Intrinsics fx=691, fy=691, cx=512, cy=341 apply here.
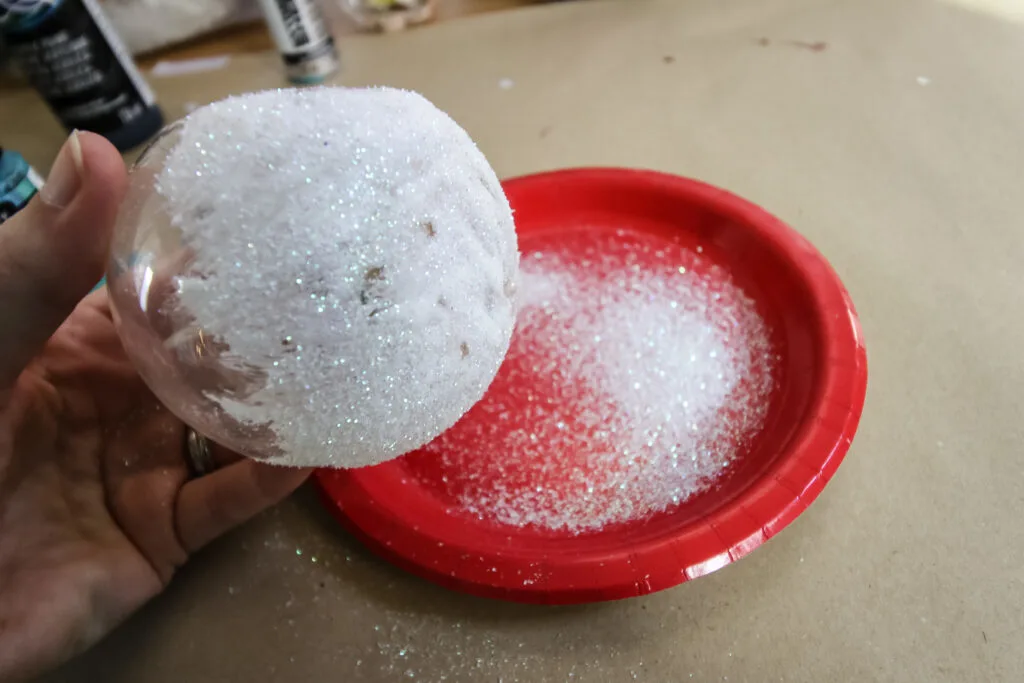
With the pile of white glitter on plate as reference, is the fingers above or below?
above

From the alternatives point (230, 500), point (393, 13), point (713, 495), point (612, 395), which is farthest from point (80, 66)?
point (713, 495)

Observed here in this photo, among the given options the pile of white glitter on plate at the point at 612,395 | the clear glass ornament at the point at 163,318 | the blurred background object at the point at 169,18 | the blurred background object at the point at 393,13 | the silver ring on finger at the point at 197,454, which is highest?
the clear glass ornament at the point at 163,318

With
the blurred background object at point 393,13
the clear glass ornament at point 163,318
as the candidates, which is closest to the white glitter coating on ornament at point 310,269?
the clear glass ornament at point 163,318

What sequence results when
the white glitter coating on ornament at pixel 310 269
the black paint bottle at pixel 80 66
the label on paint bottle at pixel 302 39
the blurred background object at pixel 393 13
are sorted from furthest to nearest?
the blurred background object at pixel 393 13, the label on paint bottle at pixel 302 39, the black paint bottle at pixel 80 66, the white glitter coating on ornament at pixel 310 269

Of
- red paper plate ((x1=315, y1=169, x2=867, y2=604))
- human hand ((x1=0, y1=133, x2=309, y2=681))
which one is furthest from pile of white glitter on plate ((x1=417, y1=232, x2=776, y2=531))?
human hand ((x1=0, y1=133, x2=309, y2=681))

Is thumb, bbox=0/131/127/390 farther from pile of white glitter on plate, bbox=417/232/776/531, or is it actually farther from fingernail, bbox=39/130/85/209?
pile of white glitter on plate, bbox=417/232/776/531

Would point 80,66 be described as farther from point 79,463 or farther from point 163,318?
point 163,318

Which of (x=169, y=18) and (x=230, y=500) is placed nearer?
(x=230, y=500)

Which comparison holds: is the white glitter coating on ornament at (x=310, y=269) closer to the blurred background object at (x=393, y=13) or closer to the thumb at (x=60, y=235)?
the thumb at (x=60, y=235)
